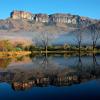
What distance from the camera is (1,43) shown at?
222ft

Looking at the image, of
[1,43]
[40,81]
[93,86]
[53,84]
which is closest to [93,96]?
[93,86]

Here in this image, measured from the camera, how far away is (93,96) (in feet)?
43.2

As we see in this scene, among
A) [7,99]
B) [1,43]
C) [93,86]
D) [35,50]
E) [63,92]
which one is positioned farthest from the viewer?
[35,50]

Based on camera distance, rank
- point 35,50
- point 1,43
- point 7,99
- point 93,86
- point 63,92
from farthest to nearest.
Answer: point 35,50 → point 1,43 → point 93,86 → point 63,92 → point 7,99

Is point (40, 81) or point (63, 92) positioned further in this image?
point (40, 81)

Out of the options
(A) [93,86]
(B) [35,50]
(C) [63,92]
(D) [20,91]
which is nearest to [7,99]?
(D) [20,91]

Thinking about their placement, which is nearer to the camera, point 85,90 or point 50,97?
point 50,97

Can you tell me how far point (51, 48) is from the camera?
81875mm

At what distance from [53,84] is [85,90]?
2.49 metres

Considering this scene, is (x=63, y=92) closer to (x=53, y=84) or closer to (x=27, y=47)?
(x=53, y=84)

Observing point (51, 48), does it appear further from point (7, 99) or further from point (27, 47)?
point (7, 99)

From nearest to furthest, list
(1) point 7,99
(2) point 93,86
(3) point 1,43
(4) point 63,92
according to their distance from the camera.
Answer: (1) point 7,99 → (4) point 63,92 → (2) point 93,86 → (3) point 1,43

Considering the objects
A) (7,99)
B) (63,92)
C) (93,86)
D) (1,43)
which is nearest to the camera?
(7,99)

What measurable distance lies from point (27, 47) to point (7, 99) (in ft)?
221
